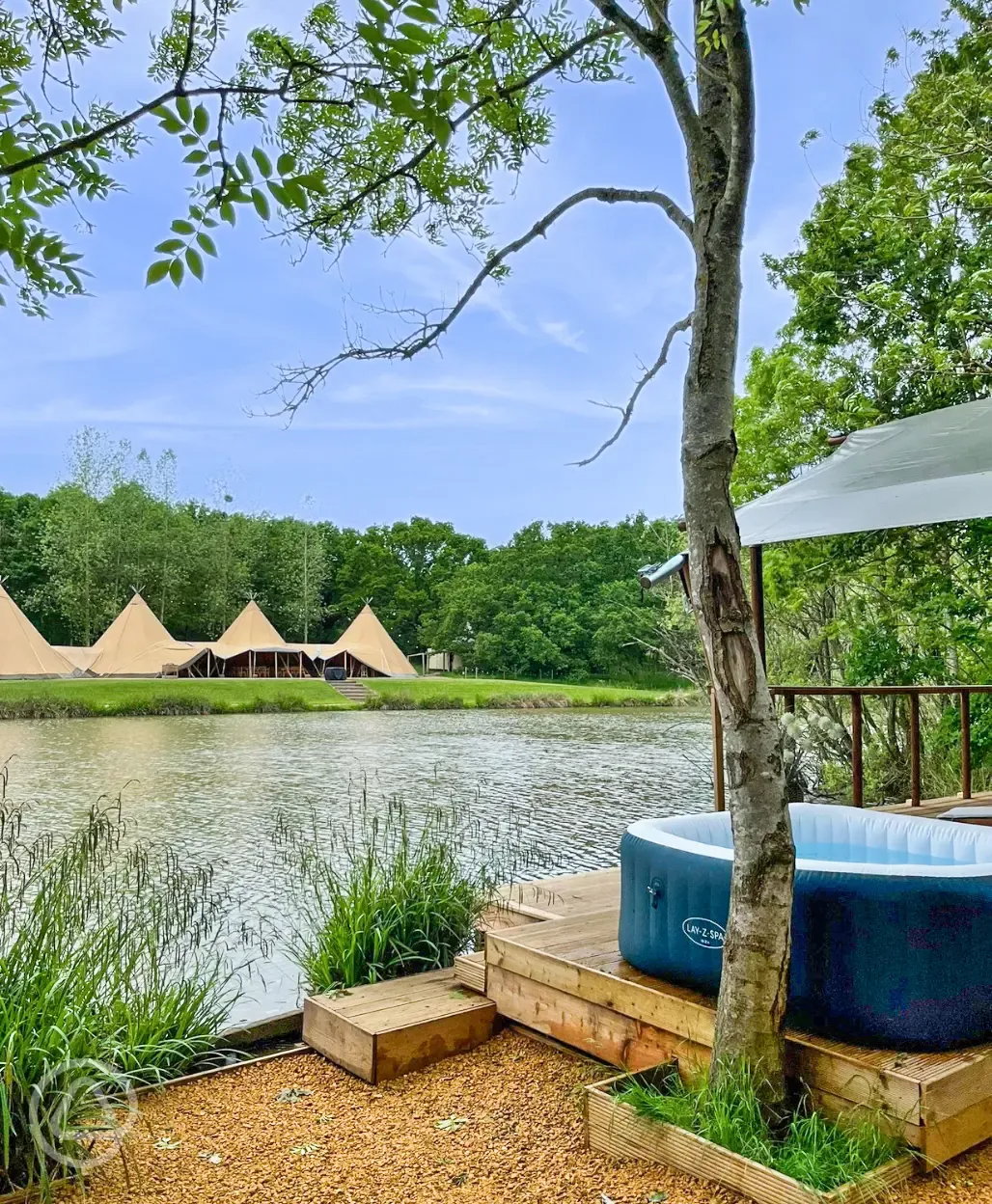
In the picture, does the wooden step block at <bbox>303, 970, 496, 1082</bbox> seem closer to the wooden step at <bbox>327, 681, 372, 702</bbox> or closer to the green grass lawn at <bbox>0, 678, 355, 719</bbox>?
the green grass lawn at <bbox>0, 678, 355, 719</bbox>

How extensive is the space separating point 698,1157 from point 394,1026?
1036 mm

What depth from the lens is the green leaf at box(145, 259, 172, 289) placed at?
1.37 metres

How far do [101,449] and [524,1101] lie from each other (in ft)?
111

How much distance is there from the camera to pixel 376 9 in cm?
137

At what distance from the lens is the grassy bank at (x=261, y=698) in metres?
18.5

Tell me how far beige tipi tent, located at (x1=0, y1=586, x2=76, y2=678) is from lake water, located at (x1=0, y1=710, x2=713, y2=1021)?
6904 millimetres

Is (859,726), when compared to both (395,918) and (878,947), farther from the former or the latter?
(878,947)

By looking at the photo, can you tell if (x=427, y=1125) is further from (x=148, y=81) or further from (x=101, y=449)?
(x=101, y=449)

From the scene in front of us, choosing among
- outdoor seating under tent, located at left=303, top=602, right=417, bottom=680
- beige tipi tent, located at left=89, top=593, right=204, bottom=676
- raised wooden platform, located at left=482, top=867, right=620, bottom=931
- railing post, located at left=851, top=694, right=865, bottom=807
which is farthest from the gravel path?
outdoor seating under tent, located at left=303, top=602, right=417, bottom=680

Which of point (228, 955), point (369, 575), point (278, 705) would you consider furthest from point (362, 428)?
point (228, 955)

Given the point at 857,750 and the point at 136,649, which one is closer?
the point at 857,750

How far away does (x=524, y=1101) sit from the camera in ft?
7.95

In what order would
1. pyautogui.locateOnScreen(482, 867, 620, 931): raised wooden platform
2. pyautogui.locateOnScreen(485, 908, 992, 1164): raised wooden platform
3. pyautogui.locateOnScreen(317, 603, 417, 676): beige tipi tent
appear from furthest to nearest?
pyautogui.locateOnScreen(317, 603, 417, 676): beige tipi tent < pyautogui.locateOnScreen(482, 867, 620, 931): raised wooden platform < pyautogui.locateOnScreen(485, 908, 992, 1164): raised wooden platform

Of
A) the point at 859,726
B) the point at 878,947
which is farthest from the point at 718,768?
the point at 878,947
